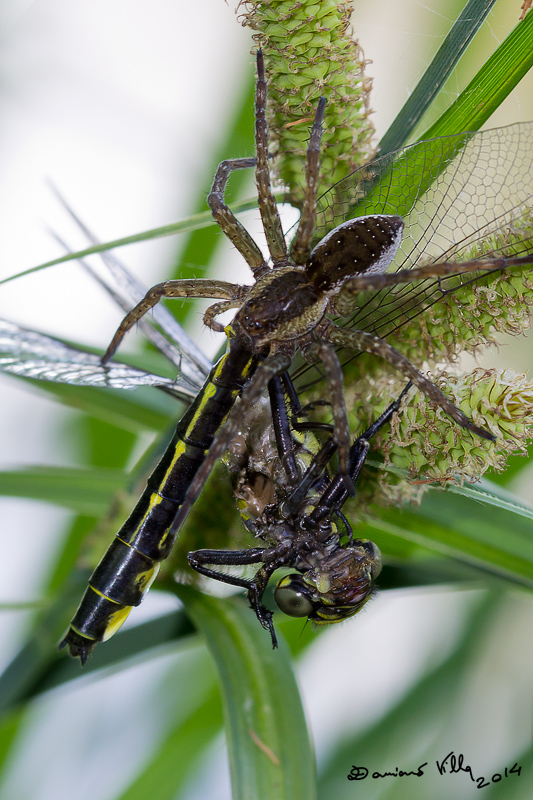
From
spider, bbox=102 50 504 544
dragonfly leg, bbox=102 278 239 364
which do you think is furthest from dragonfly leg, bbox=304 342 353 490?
dragonfly leg, bbox=102 278 239 364

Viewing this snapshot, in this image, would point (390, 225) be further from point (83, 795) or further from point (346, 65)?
point (83, 795)

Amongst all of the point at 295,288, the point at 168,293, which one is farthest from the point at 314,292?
the point at 168,293

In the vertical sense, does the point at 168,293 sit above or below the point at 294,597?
above

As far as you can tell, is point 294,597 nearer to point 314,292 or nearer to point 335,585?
point 335,585

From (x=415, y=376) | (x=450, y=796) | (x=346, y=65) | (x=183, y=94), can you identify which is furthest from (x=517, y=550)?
(x=183, y=94)

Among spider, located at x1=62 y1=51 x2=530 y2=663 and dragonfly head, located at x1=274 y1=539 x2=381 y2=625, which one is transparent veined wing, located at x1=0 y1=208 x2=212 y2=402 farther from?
dragonfly head, located at x1=274 y1=539 x2=381 y2=625

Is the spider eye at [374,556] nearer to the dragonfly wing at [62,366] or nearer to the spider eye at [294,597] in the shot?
the spider eye at [294,597]

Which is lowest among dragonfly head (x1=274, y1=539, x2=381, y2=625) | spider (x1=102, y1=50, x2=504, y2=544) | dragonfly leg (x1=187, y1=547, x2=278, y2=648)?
dragonfly head (x1=274, y1=539, x2=381, y2=625)
